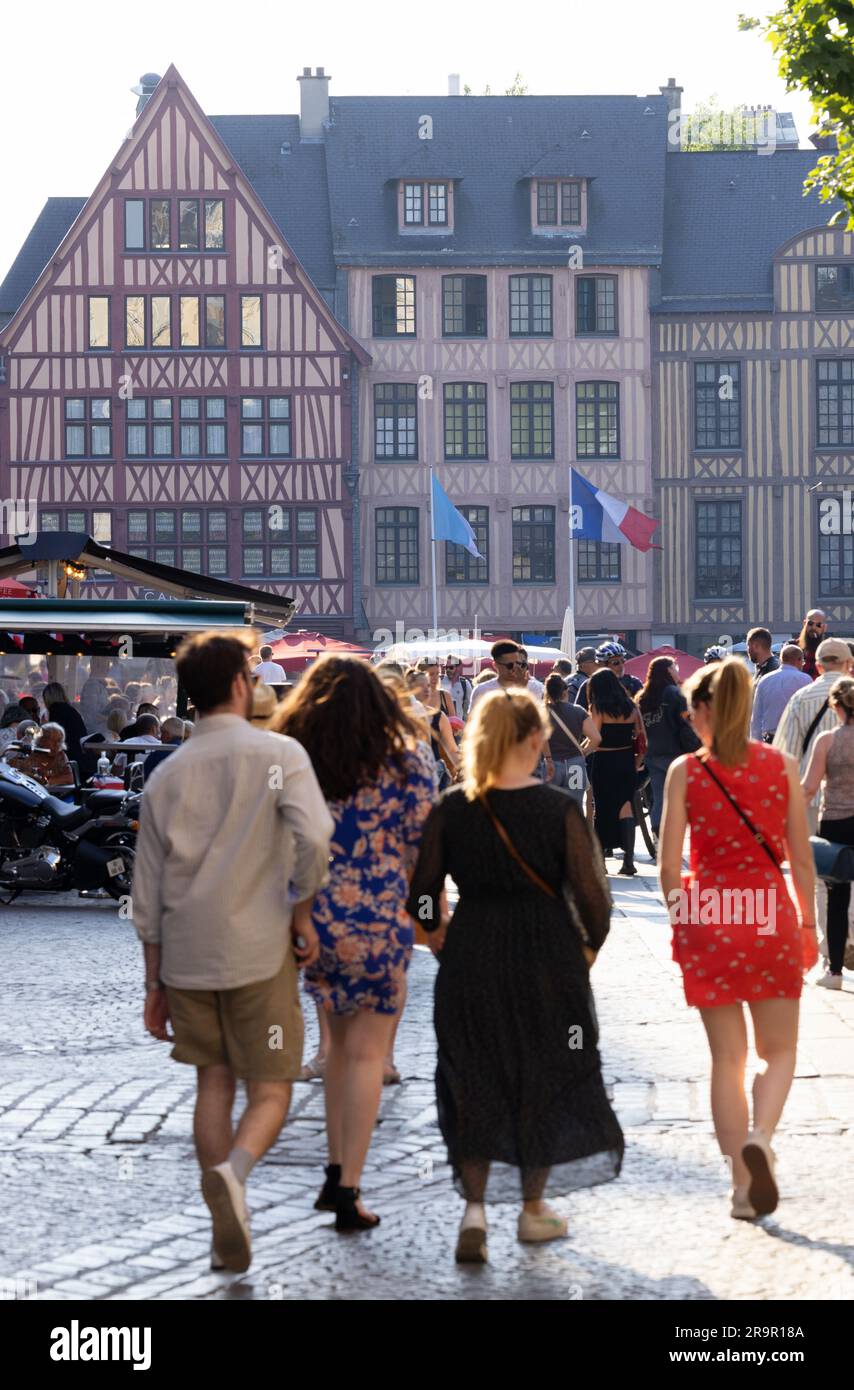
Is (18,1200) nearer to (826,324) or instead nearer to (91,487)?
(91,487)

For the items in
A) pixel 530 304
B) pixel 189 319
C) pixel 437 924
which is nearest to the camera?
pixel 437 924

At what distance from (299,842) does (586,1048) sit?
90 cm

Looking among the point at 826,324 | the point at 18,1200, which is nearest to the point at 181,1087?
the point at 18,1200

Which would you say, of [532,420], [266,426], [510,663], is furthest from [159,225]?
[510,663]

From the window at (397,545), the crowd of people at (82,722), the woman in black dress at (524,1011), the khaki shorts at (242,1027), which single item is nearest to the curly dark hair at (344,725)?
the woman in black dress at (524,1011)

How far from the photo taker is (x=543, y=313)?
44.7m

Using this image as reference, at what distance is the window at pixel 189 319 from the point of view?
42156 mm

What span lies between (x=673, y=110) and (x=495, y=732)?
4496 cm

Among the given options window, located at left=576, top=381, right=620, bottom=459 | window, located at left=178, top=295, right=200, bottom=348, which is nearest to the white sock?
window, located at left=178, top=295, right=200, bottom=348

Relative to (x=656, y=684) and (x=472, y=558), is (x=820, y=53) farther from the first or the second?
(x=472, y=558)

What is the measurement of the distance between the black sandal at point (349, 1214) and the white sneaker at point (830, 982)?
16.4 ft

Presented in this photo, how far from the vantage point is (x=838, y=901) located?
998cm

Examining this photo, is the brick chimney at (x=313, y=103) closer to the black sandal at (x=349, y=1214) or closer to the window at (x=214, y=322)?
the window at (x=214, y=322)

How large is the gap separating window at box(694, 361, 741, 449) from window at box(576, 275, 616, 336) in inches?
87.8
